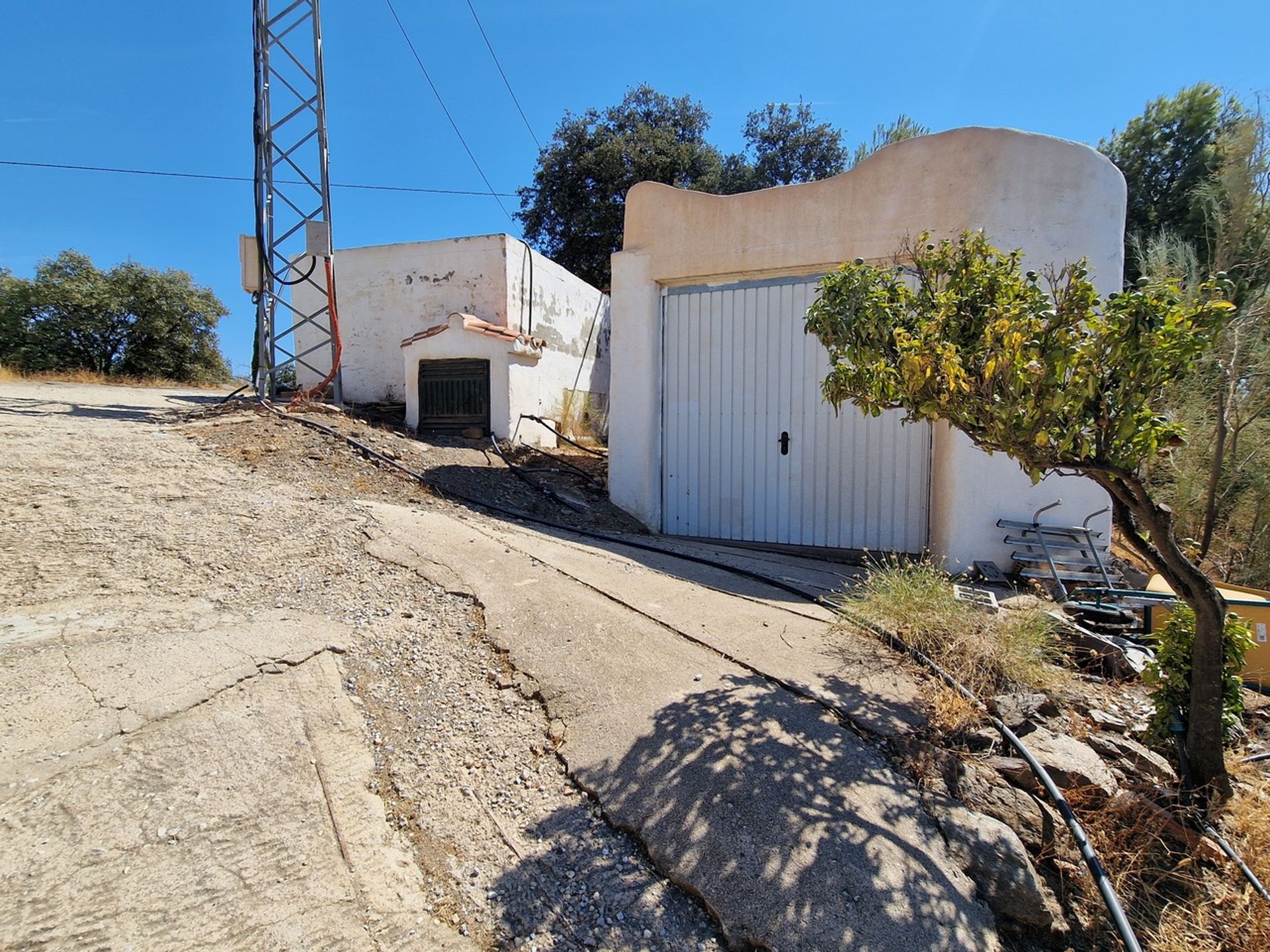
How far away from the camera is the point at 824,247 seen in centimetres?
654

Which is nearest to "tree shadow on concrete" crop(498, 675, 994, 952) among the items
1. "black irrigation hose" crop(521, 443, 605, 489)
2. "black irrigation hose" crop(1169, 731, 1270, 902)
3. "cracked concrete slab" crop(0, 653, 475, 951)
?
"cracked concrete slab" crop(0, 653, 475, 951)

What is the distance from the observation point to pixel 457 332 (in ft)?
29.8

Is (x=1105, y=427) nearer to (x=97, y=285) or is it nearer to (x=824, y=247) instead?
(x=824, y=247)

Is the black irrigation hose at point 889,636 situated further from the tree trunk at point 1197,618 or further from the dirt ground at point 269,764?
the dirt ground at point 269,764

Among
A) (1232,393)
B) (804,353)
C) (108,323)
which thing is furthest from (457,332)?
(108,323)

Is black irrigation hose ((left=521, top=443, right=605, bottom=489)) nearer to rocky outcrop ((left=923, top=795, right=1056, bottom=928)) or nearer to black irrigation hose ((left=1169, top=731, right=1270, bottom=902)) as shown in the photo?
rocky outcrop ((left=923, top=795, right=1056, bottom=928))

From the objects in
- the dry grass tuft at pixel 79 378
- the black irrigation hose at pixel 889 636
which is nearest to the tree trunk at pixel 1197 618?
the black irrigation hose at pixel 889 636

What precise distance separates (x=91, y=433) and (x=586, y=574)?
17.4ft

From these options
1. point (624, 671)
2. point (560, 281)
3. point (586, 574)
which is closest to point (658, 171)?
point (560, 281)

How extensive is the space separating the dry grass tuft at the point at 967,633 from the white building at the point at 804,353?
2197 millimetres

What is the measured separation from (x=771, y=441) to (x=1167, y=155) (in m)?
13.9

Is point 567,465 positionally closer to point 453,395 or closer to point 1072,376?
point 453,395

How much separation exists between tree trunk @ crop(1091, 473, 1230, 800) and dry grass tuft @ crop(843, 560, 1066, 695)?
35.4 inches

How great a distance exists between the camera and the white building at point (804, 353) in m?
5.91
